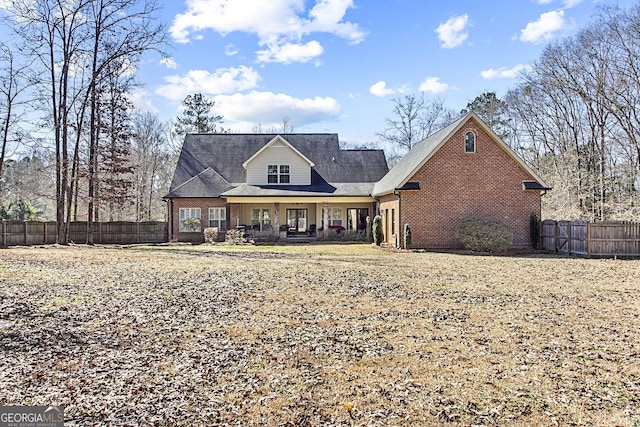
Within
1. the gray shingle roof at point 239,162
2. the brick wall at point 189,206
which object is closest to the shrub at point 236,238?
the brick wall at point 189,206

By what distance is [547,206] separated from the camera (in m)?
32.0

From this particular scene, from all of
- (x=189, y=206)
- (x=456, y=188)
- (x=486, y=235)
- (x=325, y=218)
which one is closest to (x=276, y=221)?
(x=325, y=218)

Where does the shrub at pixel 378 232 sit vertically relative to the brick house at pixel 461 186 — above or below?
below

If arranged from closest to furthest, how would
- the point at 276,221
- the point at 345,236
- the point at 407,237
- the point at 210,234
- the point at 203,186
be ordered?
the point at 407,237
the point at 210,234
the point at 276,221
the point at 345,236
the point at 203,186

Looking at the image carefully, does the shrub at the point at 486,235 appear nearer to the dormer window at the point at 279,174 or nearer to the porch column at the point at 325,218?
the porch column at the point at 325,218

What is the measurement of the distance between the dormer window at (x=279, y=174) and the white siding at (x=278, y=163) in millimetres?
192

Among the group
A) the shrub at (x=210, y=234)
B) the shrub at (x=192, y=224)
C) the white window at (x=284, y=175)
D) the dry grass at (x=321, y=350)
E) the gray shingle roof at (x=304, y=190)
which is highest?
the white window at (x=284, y=175)

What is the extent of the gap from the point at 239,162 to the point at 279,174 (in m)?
3.64

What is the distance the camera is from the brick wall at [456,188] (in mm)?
21812

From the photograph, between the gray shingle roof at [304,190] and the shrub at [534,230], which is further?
the gray shingle roof at [304,190]

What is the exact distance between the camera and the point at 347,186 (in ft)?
96.4

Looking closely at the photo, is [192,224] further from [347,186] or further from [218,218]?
[347,186]

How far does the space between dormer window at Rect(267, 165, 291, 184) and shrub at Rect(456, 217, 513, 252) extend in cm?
1241

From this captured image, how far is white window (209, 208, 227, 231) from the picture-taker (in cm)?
2828
